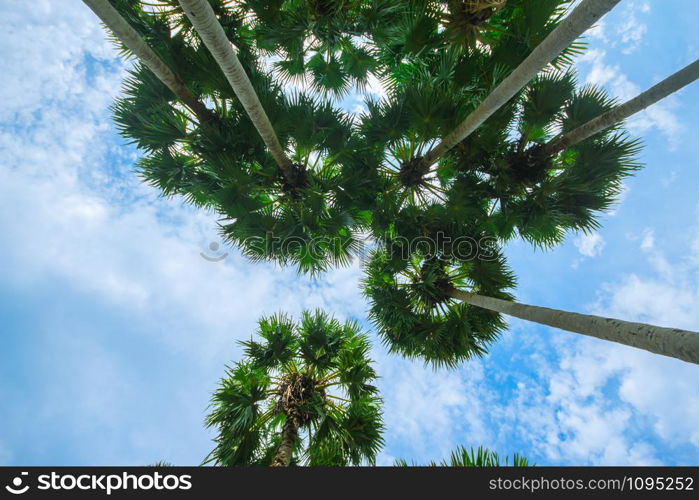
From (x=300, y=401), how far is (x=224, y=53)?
19.9 ft

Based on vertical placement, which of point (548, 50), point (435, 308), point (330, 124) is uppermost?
point (330, 124)

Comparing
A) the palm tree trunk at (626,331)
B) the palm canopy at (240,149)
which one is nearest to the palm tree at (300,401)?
the palm canopy at (240,149)

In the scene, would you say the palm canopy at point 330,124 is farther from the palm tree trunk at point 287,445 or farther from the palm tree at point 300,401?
the palm tree trunk at point 287,445

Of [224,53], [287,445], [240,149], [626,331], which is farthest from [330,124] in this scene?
[287,445]

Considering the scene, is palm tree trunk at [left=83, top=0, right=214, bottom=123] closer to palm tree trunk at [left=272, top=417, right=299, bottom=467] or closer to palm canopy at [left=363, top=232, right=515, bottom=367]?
palm canopy at [left=363, top=232, right=515, bottom=367]

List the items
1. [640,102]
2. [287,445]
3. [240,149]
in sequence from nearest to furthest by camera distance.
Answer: [640,102] < [240,149] < [287,445]

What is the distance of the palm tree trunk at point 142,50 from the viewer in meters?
2.85

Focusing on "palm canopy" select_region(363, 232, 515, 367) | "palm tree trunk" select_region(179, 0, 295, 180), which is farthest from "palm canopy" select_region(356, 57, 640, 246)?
"palm tree trunk" select_region(179, 0, 295, 180)

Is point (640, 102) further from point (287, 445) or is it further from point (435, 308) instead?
point (287, 445)

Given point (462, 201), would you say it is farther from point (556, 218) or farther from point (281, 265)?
point (281, 265)

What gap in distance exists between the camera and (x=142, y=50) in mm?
3416

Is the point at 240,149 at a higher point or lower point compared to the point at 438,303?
higher

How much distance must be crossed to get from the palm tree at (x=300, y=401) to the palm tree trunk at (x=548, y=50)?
5.08 m

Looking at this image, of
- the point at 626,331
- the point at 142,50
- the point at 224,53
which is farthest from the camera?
the point at 142,50
